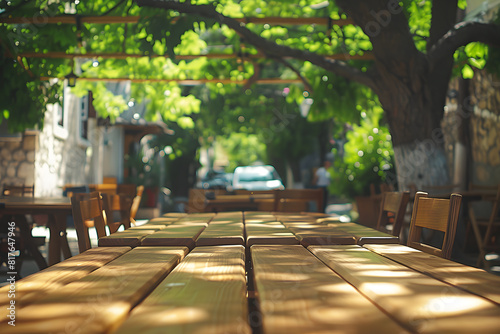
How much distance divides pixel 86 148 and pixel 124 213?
11301mm

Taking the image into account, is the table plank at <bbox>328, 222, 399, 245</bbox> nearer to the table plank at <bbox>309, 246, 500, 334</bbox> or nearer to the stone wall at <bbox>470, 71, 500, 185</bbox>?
the table plank at <bbox>309, 246, 500, 334</bbox>

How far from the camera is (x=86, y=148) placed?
16.7m

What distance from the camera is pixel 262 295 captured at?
4.29 feet

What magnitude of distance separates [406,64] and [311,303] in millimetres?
5768

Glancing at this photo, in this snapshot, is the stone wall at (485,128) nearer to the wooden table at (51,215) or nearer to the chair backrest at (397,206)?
the chair backrest at (397,206)

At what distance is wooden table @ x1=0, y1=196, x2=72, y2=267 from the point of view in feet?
16.3

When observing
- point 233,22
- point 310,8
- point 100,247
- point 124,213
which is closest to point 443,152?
point 233,22

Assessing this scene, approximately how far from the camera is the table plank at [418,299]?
1.06 metres

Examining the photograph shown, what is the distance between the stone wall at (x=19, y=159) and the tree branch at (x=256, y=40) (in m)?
6.34

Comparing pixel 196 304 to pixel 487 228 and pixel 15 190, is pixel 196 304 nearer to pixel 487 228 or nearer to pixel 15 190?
pixel 487 228

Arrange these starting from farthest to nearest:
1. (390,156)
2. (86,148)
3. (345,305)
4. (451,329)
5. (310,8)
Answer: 1. (86,148)
2. (390,156)
3. (310,8)
4. (345,305)
5. (451,329)

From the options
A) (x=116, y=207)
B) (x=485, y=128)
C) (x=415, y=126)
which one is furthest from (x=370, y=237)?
(x=485, y=128)

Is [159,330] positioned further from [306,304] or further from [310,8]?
[310,8]

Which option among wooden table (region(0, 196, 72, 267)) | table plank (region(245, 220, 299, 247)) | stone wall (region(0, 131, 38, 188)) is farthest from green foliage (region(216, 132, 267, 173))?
table plank (region(245, 220, 299, 247))
